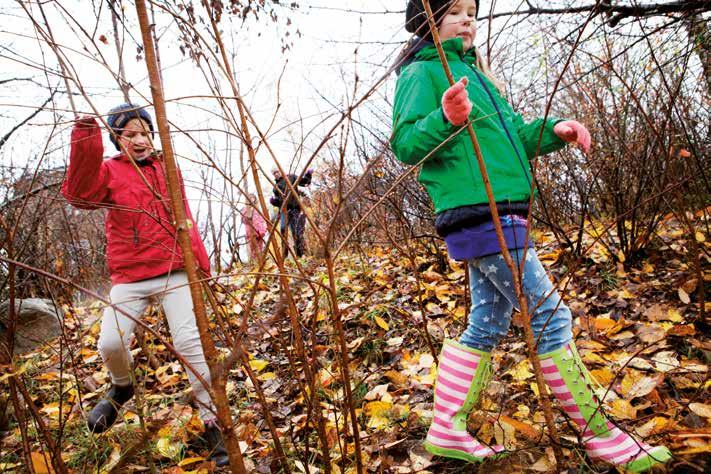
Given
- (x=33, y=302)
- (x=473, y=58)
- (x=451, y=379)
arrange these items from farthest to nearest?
1. (x=33, y=302)
2. (x=473, y=58)
3. (x=451, y=379)

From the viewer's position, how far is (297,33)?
287 cm

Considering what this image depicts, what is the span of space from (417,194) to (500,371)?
1.95m

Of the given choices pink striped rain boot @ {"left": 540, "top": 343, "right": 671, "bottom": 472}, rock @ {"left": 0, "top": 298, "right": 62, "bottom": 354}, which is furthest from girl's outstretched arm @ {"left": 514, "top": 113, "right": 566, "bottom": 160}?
rock @ {"left": 0, "top": 298, "right": 62, "bottom": 354}

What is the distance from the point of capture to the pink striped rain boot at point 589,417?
1.25 m

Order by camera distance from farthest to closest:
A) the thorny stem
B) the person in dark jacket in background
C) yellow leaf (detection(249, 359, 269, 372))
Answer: yellow leaf (detection(249, 359, 269, 372)), the person in dark jacket in background, the thorny stem

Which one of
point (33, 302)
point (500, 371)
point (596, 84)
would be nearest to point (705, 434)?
point (500, 371)

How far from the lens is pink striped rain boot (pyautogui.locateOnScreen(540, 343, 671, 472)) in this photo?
125 centimetres

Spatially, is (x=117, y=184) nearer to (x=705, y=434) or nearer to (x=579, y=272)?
(x=705, y=434)

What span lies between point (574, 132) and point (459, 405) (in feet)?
3.19

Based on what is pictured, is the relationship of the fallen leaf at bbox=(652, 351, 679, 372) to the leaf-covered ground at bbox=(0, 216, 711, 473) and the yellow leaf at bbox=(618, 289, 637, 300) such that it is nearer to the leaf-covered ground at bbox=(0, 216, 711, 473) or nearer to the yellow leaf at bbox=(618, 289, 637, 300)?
the leaf-covered ground at bbox=(0, 216, 711, 473)

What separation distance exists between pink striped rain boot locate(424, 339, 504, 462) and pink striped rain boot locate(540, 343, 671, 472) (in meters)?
0.22

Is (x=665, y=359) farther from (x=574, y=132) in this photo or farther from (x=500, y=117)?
(x=500, y=117)

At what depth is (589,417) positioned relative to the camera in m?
1.31

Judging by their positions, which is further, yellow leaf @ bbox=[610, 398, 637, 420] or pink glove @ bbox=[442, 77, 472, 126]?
yellow leaf @ bbox=[610, 398, 637, 420]
